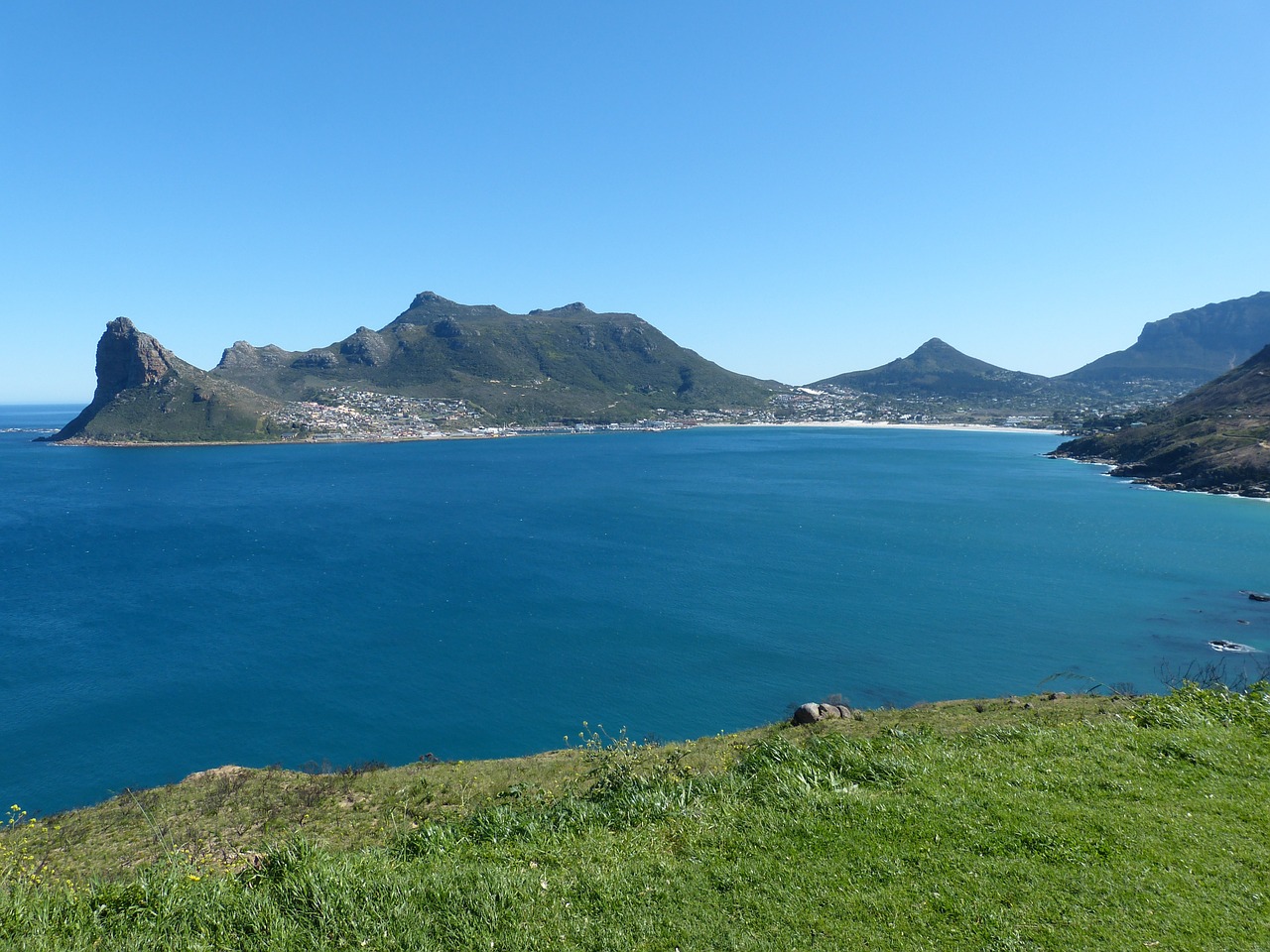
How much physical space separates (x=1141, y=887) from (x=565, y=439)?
625 ft

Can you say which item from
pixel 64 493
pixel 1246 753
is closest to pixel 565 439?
pixel 64 493

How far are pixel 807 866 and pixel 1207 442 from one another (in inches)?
4970

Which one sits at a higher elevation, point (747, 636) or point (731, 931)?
point (731, 931)

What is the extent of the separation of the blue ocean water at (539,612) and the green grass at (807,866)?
15.6 metres

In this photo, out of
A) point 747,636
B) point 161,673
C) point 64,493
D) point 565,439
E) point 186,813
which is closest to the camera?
point 186,813

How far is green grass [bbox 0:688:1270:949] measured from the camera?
315 inches

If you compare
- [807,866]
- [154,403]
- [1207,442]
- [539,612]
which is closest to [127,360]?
[154,403]

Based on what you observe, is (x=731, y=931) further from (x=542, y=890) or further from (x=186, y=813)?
(x=186, y=813)

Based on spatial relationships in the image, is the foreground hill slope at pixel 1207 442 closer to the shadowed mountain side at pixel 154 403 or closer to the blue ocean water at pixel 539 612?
the blue ocean water at pixel 539 612

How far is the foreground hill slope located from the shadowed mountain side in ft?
648

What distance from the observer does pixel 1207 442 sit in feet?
329

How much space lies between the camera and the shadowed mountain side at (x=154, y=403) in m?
169

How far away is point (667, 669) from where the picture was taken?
3506 centimetres

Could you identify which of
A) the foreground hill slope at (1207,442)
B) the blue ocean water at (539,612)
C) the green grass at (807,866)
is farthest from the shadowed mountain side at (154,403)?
the foreground hill slope at (1207,442)
